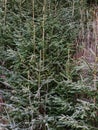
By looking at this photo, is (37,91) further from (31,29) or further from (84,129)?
(31,29)

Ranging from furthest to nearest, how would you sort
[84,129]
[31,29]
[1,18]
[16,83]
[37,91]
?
[1,18], [31,29], [16,83], [37,91], [84,129]

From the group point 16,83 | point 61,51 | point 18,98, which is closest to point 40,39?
point 61,51

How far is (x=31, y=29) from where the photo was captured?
10.2 feet

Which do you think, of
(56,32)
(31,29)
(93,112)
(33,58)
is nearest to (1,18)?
(31,29)

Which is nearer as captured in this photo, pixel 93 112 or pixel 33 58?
pixel 93 112

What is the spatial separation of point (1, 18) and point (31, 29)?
0.61 meters

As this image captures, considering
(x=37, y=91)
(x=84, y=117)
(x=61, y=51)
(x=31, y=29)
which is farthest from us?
(x=31, y=29)

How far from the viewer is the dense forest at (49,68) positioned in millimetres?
2201

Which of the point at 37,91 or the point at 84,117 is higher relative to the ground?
the point at 37,91

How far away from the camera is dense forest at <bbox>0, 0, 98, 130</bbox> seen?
220cm

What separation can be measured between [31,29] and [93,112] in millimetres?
1455

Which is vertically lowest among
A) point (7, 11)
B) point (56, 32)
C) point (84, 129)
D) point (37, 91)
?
point (84, 129)

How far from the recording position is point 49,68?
2.63m

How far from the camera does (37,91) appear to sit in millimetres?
2328
